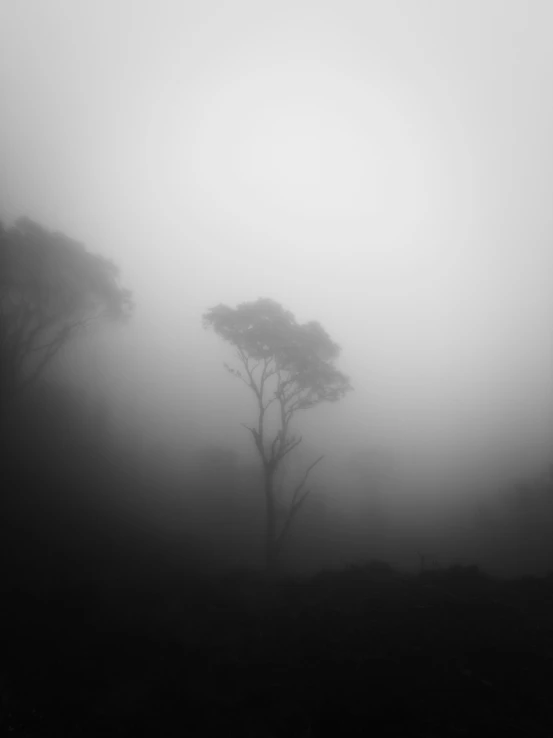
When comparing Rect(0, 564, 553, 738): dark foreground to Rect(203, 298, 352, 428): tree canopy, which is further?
Rect(203, 298, 352, 428): tree canopy

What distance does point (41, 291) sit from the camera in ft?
81.6

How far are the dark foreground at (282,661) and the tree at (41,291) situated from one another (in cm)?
1690

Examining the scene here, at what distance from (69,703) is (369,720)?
589 centimetres

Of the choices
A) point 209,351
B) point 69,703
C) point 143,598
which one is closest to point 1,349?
point 143,598

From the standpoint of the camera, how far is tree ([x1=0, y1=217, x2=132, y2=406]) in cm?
2345

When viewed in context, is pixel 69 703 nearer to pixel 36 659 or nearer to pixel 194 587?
pixel 36 659

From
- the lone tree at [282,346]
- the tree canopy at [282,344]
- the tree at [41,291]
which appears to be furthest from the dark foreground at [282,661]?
the tree at [41,291]

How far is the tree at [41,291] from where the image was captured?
2345 cm

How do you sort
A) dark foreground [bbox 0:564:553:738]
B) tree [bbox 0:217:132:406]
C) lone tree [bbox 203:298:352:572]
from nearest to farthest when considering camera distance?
dark foreground [bbox 0:564:553:738]
lone tree [bbox 203:298:352:572]
tree [bbox 0:217:132:406]

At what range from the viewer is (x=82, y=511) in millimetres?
20938

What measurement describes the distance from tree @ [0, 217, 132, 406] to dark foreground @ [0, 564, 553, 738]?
1690cm

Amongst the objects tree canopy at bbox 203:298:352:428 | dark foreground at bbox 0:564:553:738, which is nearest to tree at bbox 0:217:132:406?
tree canopy at bbox 203:298:352:428

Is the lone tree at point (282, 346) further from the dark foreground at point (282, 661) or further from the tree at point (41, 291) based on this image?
the tree at point (41, 291)

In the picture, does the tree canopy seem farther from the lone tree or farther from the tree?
the tree
